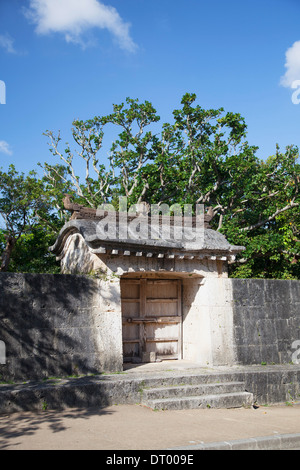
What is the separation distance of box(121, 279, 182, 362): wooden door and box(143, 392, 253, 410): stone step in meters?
2.39

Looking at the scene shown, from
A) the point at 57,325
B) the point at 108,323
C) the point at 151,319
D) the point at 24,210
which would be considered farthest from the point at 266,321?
the point at 24,210

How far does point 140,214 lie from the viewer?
1071cm

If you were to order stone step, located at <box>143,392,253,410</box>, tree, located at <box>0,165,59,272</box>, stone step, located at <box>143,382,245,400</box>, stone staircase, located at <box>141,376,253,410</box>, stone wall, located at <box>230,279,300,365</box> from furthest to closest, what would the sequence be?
tree, located at <box>0,165,59,272</box>, stone wall, located at <box>230,279,300,365</box>, stone step, located at <box>143,382,245,400</box>, stone staircase, located at <box>141,376,253,410</box>, stone step, located at <box>143,392,253,410</box>

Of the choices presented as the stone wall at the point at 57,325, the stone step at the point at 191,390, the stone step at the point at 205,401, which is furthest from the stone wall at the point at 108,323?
the stone step at the point at 205,401

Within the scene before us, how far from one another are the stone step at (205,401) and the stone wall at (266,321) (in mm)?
1563

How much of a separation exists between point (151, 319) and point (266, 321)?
296 cm

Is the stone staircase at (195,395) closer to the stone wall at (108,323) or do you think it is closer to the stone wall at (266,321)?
the stone wall at (108,323)

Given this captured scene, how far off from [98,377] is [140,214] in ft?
14.2

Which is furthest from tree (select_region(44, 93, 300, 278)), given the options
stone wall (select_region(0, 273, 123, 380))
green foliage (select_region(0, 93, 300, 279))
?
stone wall (select_region(0, 273, 123, 380))

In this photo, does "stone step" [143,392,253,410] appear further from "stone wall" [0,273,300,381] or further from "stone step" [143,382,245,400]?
"stone wall" [0,273,300,381]

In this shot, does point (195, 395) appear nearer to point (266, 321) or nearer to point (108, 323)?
point (108, 323)

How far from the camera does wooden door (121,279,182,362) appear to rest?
10227 mm

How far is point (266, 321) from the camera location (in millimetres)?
10547

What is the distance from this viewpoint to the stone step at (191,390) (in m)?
7.89
